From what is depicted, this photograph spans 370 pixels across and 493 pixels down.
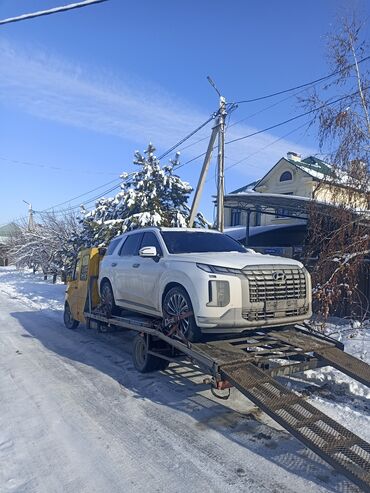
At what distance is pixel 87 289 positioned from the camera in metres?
9.42

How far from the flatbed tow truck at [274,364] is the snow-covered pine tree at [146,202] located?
29.2ft

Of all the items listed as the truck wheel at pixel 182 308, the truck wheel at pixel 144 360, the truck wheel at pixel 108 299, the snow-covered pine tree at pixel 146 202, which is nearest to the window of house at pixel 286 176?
the snow-covered pine tree at pixel 146 202

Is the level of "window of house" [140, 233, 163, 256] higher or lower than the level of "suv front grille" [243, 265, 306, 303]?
higher

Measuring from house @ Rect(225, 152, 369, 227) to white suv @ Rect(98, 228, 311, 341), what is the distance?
10.8ft

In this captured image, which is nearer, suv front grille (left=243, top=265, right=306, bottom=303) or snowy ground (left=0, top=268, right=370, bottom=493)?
snowy ground (left=0, top=268, right=370, bottom=493)

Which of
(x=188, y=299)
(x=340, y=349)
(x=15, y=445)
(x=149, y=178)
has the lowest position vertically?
(x=15, y=445)

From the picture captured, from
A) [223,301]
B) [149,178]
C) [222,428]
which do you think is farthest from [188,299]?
[149,178]

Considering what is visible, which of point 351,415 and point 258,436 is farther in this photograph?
point 351,415

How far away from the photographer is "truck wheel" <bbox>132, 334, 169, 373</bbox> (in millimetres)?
6328

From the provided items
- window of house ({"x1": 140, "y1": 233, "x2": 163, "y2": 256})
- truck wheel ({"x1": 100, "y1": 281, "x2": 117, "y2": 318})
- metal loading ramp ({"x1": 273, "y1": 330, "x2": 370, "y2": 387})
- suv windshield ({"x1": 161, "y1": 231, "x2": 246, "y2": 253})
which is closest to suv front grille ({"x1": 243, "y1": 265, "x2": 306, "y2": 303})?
metal loading ramp ({"x1": 273, "y1": 330, "x2": 370, "y2": 387})

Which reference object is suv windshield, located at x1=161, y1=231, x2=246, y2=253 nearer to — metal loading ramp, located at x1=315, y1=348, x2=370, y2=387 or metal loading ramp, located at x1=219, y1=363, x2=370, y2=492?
metal loading ramp, located at x1=315, y1=348, x2=370, y2=387

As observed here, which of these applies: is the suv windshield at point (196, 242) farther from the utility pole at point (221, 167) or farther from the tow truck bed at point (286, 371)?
the utility pole at point (221, 167)

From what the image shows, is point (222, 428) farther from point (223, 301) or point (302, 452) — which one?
point (223, 301)

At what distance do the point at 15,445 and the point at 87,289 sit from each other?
5469 millimetres
